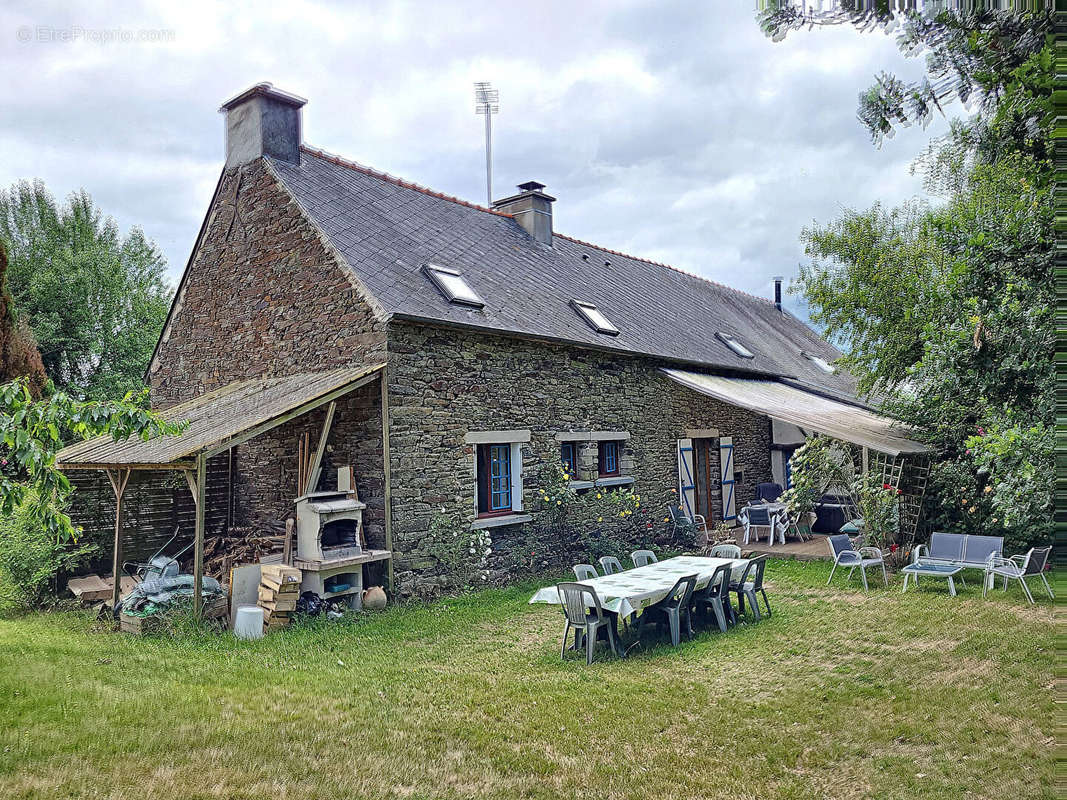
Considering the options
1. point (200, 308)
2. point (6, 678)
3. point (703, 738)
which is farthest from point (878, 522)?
point (200, 308)

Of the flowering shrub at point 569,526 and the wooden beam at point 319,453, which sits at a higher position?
the wooden beam at point 319,453

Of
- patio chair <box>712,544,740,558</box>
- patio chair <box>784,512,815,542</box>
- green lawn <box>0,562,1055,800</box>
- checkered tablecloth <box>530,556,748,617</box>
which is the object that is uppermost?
patio chair <box>712,544,740,558</box>

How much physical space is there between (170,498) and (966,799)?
1065cm

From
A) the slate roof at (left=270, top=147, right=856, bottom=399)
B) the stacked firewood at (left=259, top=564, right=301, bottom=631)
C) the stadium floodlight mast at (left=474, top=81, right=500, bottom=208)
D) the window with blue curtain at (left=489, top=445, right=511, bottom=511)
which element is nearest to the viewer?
the stacked firewood at (left=259, top=564, right=301, bottom=631)

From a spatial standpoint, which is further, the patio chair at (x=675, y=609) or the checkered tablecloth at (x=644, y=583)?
the patio chair at (x=675, y=609)

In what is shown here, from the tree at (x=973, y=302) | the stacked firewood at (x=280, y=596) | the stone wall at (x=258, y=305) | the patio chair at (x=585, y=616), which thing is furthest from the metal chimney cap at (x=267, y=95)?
the tree at (x=973, y=302)

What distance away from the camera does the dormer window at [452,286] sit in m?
10.0

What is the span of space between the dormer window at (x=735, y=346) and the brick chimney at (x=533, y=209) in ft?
15.9

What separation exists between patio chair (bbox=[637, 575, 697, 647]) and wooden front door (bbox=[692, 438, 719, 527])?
23.2ft

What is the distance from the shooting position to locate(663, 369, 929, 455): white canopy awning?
10.5 m

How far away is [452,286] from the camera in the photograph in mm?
10273

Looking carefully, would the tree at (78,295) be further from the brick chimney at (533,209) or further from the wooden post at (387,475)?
the wooden post at (387,475)

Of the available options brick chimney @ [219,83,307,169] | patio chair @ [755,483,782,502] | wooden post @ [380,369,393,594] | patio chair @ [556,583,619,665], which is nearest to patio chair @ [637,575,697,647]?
patio chair @ [556,583,619,665]

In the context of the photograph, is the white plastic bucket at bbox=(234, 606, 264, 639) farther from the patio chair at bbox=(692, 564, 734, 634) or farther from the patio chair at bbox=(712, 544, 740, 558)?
the patio chair at bbox=(712, 544, 740, 558)
